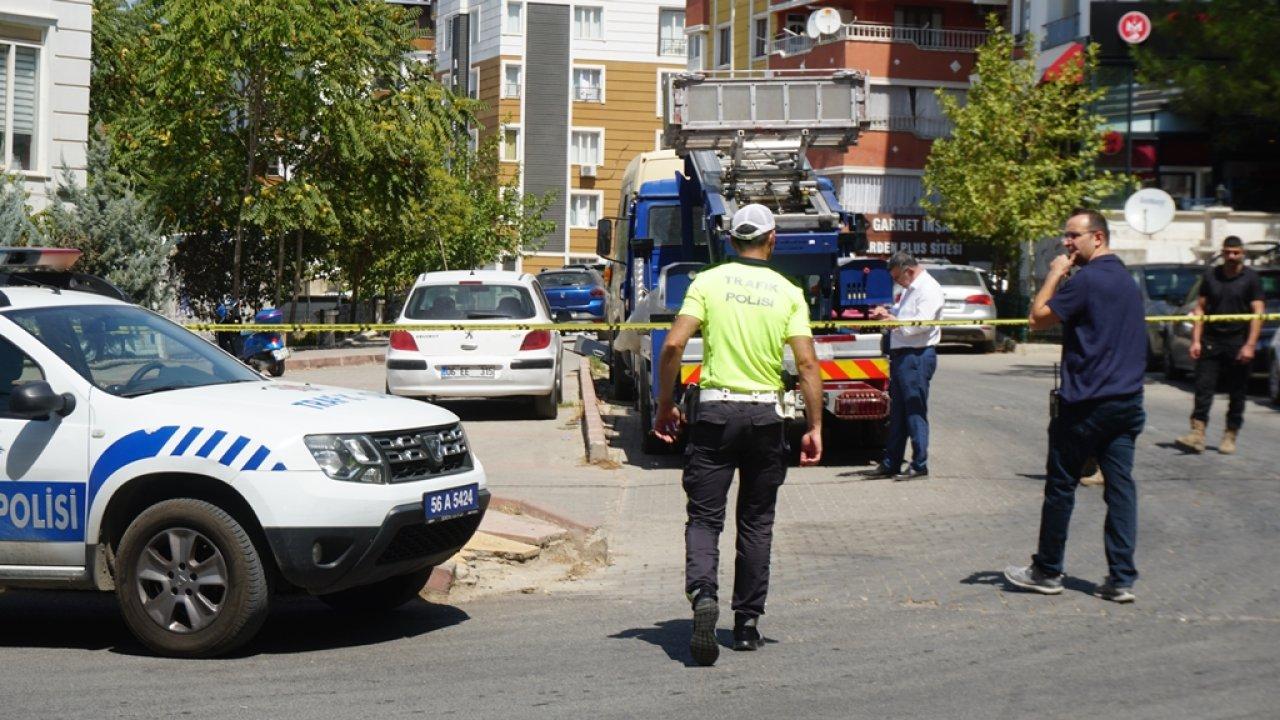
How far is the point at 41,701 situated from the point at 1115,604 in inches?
202

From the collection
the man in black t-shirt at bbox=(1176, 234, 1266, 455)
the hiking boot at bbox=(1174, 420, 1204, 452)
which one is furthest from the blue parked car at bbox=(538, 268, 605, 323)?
the man in black t-shirt at bbox=(1176, 234, 1266, 455)

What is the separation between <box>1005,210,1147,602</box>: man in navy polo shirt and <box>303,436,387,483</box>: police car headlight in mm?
3415

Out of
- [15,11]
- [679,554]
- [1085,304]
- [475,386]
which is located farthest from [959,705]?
[15,11]

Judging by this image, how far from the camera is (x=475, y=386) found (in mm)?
18969

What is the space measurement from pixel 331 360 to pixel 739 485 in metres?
23.2

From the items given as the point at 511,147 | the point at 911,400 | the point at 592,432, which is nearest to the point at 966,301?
the point at 592,432

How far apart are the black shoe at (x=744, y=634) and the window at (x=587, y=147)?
7096cm

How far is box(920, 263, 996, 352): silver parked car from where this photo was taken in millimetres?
32219

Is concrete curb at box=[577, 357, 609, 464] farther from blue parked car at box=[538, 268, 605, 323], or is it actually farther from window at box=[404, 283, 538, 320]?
blue parked car at box=[538, 268, 605, 323]

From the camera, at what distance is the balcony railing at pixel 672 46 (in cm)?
7831

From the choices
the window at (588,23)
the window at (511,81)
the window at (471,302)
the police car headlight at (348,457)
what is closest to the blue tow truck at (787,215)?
the window at (471,302)

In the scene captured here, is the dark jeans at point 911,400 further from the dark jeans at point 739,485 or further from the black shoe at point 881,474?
the dark jeans at point 739,485

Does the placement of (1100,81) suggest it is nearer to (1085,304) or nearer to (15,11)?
(15,11)

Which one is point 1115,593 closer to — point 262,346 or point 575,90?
point 262,346
